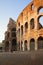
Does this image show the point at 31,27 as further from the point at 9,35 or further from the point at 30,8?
the point at 9,35

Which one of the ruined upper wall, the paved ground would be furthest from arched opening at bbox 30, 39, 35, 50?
the paved ground

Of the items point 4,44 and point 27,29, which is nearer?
point 27,29

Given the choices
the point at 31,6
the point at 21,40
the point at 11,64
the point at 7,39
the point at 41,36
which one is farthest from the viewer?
the point at 7,39

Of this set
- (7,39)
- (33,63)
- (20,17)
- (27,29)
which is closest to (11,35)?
(7,39)

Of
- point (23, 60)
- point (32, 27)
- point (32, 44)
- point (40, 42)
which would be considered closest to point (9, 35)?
point (32, 27)

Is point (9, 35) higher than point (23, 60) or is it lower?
higher

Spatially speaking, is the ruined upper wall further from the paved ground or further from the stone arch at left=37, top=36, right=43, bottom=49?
the paved ground

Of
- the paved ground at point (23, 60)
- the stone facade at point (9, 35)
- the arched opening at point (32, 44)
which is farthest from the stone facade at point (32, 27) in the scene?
the paved ground at point (23, 60)

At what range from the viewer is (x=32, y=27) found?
83.6ft

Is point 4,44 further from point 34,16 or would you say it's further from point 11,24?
point 34,16

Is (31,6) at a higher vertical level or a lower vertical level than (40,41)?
higher

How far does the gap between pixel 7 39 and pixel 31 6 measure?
1222 centimetres

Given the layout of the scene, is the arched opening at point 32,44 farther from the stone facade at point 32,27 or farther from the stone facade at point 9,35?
the stone facade at point 9,35

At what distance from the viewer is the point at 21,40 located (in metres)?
28.2
